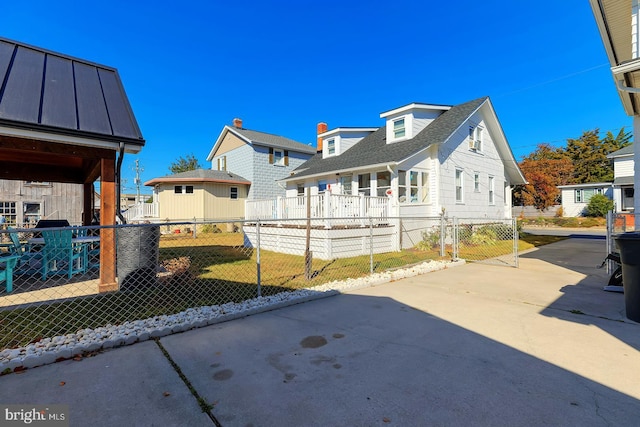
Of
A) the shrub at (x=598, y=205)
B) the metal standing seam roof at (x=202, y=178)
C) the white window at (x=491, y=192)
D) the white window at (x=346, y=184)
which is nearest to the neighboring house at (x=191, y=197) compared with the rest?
the metal standing seam roof at (x=202, y=178)

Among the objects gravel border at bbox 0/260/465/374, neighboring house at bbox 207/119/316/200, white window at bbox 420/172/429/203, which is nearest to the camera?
gravel border at bbox 0/260/465/374

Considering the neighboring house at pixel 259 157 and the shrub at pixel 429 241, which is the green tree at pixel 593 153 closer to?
the neighboring house at pixel 259 157

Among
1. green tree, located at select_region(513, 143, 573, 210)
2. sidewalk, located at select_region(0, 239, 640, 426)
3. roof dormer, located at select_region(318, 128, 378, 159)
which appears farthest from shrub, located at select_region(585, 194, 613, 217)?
sidewalk, located at select_region(0, 239, 640, 426)

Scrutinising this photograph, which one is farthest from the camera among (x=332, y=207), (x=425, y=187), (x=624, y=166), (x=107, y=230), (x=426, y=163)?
(x=624, y=166)

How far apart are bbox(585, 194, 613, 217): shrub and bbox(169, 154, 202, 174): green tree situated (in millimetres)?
47066

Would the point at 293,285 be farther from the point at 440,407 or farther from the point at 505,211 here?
the point at 505,211

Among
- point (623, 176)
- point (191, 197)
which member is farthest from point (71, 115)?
point (623, 176)

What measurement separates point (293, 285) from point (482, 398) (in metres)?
4.15

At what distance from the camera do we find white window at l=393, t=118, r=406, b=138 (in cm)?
1453

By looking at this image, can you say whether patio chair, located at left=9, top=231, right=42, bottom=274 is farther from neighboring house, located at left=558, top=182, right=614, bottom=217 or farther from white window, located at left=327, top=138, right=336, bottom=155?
neighboring house, located at left=558, top=182, right=614, bottom=217

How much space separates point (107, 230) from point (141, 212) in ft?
56.8

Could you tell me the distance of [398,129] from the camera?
1469 cm

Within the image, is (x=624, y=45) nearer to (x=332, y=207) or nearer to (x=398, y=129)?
(x=398, y=129)

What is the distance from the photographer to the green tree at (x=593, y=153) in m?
34.2
